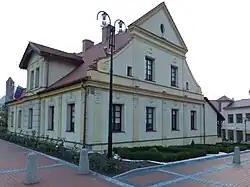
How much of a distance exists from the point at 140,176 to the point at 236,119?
44.2m

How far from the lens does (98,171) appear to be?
29.1 feet

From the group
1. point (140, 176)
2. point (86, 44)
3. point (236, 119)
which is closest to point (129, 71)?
point (140, 176)

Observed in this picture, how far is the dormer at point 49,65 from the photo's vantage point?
17188mm

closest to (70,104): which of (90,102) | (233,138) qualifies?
(90,102)

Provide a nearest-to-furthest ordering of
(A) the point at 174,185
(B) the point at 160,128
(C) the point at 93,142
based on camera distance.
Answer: (A) the point at 174,185 < (C) the point at 93,142 < (B) the point at 160,128

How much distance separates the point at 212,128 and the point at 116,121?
43.3 feet

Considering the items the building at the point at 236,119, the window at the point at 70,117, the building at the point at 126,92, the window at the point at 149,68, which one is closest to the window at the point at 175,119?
the building at the point at 126,92

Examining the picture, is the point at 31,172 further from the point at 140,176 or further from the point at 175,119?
the point at 175,119

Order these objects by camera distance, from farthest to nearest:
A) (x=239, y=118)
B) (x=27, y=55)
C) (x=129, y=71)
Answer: (x=239, y=118) → (x=27, y=55) → (x=129, y=71)

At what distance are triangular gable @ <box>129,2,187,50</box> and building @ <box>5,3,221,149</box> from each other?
0.07 meters

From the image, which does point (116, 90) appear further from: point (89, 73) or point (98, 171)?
point (98, 171)

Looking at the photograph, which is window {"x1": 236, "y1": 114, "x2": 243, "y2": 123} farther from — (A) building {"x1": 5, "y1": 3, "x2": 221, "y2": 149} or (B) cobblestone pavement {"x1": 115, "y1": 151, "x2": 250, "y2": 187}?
(B) cobblestone pavement {"x1": 115, "y1": 151, "x2": 250, "y2": 187}

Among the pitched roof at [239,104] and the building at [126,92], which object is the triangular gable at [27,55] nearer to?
the building at [126,92]

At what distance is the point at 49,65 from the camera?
17.4m
